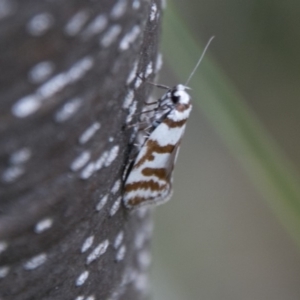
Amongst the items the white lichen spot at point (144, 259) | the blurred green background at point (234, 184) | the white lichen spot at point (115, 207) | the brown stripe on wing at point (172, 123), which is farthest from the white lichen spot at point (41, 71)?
the blurred green background at point (234, 184)

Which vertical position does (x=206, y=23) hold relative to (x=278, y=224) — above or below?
above

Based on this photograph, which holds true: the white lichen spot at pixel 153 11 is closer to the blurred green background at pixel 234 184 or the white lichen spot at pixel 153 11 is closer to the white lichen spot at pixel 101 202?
the white lichen spot at pixel 101 202

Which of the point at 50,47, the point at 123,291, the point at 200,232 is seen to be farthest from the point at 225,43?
the point at 50,47

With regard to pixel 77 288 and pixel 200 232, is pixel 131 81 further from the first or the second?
pixel 200 232

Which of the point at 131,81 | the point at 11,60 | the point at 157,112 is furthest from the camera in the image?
the point at 157,112

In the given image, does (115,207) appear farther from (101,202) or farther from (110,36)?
(110,36)

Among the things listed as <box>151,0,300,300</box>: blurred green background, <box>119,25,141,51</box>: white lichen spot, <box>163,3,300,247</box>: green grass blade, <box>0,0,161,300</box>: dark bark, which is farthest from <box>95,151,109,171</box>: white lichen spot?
<box>151,0,300,300</box>: blurred green background
